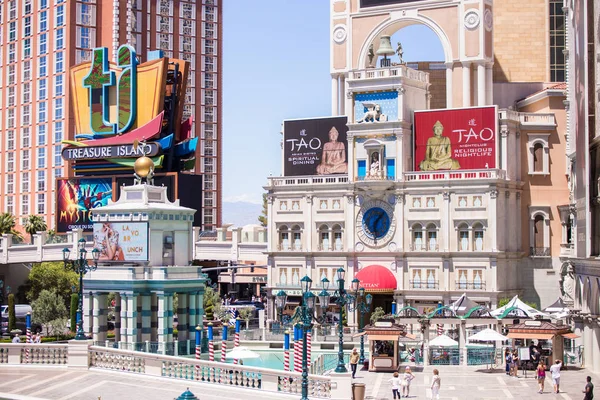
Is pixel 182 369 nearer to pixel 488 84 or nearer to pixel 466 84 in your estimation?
pixel 466 84

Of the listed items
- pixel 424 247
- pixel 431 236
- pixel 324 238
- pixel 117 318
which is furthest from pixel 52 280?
pixel 431 236

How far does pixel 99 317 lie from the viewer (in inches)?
2512

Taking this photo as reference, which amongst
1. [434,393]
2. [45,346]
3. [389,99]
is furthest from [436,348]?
[389,99]

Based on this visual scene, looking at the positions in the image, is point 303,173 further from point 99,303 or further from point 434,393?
point 434,393

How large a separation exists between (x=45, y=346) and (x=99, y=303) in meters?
12.7

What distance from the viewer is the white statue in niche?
88562mm

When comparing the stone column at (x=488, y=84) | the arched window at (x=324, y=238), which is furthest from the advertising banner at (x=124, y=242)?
the stone column at (x=488, y=84)

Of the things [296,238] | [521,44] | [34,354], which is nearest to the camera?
[34,354]

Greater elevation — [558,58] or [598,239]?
[558,58]

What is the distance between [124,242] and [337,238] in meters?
29.7

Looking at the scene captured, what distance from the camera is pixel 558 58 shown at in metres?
95.8

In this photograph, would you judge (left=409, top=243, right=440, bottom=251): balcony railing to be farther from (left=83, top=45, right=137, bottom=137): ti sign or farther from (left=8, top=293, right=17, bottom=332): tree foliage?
(left=83, top=45, right=137, bottom=137): ti sign

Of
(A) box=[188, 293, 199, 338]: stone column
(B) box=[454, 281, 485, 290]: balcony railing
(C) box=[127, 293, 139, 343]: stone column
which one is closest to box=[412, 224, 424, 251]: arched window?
(B) box=[454, 281, 485, 290]: balcony railing

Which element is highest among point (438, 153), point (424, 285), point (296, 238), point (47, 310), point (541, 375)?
point (438, 153)
